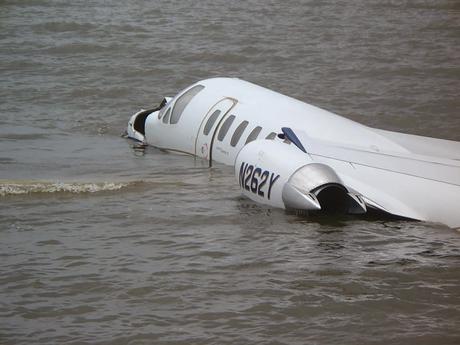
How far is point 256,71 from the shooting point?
1168 inches

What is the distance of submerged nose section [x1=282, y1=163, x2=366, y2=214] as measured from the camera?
46.4 feet

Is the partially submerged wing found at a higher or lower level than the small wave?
higher

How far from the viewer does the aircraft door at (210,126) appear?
19.3 metres

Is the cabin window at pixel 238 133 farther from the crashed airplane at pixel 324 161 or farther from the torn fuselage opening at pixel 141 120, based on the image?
the torn fuselage opening at pixel 141 120

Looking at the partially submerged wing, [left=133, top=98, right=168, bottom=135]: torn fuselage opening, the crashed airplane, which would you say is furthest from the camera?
[left=133, top=98, right=168, bottom=135]: torn fuselage opening

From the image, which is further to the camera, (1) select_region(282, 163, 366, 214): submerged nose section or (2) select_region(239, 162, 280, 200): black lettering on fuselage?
(2) select_region(239, 162, 280, 200): black lettering on fuselage

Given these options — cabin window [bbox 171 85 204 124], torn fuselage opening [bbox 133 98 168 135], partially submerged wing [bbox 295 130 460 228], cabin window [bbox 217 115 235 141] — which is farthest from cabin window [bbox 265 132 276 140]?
torn fuselage opening [bbox 133 98 168 135]

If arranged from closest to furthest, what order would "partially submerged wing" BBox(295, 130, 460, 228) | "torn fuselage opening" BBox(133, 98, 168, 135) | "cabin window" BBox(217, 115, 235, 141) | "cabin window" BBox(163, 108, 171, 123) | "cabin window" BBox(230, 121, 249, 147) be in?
"partially submerged wing" BBox(295, 130, 460, 228) → "cabin window" BBox(230, 121, 249, 147) → "cabin window" BBox(217, 115, 235, 141) → "cabin window" BBox(163, 108, 171, 123) → "torn fuselage opening" BBox(133, 98, 168, 135)

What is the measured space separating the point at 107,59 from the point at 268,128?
48.9 ft

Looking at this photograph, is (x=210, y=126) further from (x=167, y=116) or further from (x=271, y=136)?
(x=271, y=136)

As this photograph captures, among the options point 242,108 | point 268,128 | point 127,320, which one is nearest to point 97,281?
point 127,320

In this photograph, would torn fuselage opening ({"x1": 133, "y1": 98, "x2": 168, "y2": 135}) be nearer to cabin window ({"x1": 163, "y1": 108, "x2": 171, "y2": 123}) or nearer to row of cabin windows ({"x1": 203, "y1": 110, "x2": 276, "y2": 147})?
cabin window ({"x1": 163, "y1": 108, "x2": 171, "y2": 123})

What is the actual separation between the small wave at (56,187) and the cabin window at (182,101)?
336 centimetres

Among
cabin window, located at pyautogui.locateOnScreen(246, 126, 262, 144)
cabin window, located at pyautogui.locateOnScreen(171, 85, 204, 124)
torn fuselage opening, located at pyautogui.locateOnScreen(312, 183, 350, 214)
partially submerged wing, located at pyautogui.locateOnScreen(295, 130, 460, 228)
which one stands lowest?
torn fuselage opening, located at pyautogui.locateOnScreen(312, 183, 350, 214)
